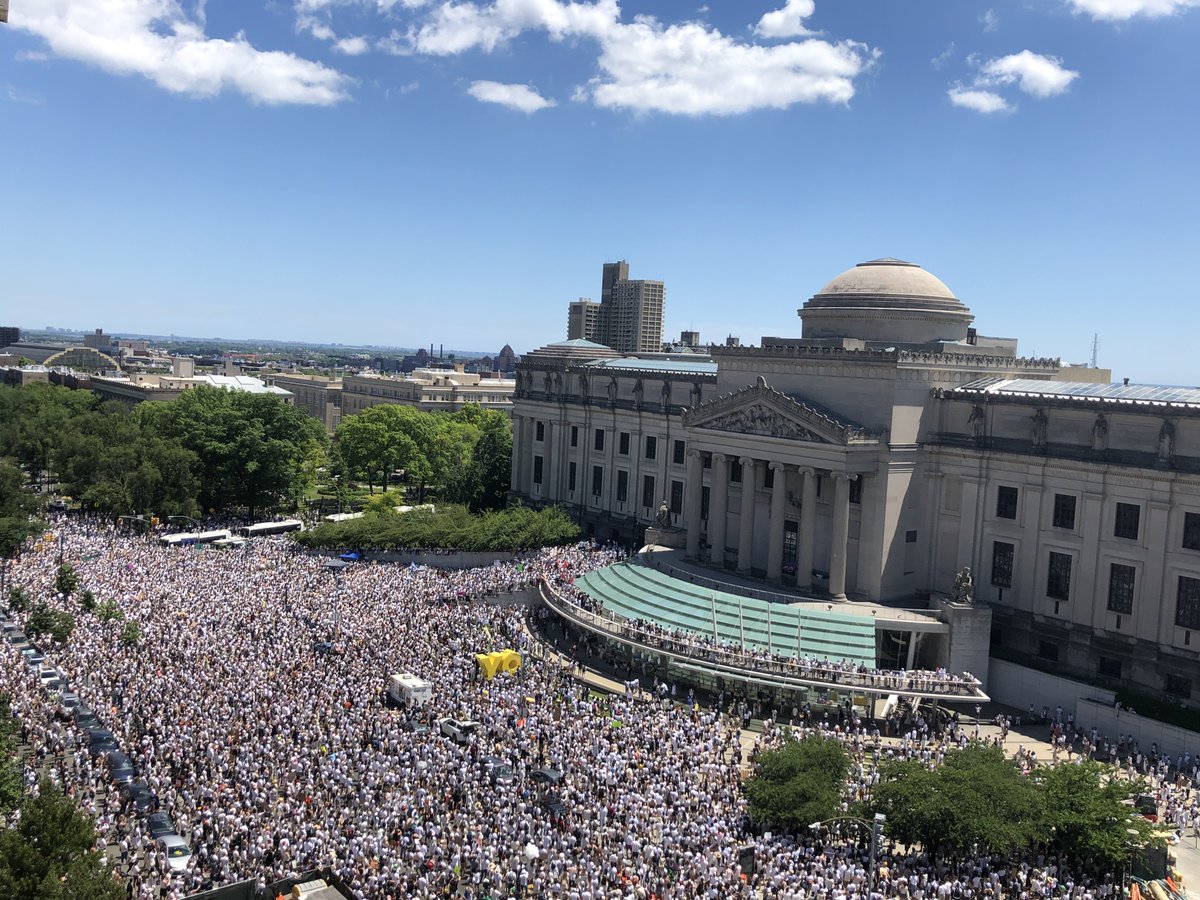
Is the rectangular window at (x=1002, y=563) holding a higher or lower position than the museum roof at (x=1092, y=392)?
lower

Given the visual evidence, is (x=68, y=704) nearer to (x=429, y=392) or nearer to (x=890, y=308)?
(x=890, y=308)

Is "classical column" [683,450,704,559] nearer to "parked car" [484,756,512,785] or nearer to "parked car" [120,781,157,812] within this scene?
"parked car" [484,756,512,785]

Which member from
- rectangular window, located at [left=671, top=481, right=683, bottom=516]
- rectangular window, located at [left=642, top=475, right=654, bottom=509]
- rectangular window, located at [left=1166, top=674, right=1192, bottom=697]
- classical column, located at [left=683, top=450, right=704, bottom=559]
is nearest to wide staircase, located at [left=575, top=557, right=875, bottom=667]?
classical column, located at [left=683, top=450, right=704, bottom=559]

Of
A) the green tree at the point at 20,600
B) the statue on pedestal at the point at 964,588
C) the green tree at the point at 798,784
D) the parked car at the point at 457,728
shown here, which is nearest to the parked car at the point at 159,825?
the parked car at the point at 457,728

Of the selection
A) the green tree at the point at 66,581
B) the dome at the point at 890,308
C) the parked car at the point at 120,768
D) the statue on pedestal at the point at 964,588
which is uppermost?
the dome at the point at 890,308

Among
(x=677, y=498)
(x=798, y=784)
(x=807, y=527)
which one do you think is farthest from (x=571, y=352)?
(x=798, y=784)

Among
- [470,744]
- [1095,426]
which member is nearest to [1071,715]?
[1095,426]

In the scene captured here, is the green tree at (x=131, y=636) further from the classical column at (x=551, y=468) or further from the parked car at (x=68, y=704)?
the classical column at (x=551, y=468)
